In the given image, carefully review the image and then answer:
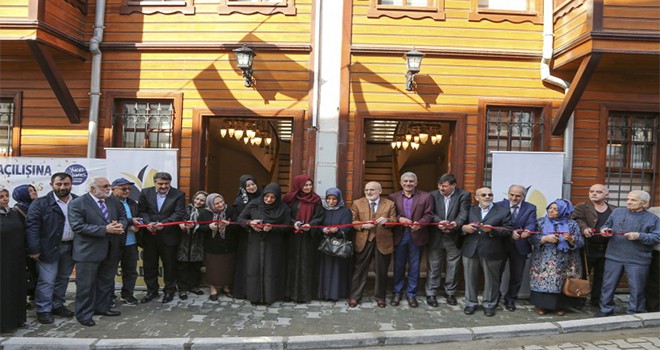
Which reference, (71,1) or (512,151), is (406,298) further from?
(71,1)

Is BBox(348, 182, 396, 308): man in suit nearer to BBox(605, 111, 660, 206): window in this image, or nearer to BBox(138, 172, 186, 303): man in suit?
BBox(138, 172, 186, 303): man in suit

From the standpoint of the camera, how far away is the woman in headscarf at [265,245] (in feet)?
22.9

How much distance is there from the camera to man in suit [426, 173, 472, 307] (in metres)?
7.14

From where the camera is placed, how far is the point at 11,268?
221 inches

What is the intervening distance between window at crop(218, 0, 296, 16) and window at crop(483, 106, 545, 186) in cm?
383

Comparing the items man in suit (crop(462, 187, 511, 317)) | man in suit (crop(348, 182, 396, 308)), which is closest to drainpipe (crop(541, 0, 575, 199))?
man in suit (crop(462, 187, 511, 317))

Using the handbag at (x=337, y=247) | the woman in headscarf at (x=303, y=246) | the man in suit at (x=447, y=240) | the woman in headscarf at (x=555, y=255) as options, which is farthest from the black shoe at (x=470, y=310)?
the woman in headscarf at (x=303, y=246)

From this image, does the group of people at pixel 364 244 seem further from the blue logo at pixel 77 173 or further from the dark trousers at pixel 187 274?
the blue logo at pixel 77 173

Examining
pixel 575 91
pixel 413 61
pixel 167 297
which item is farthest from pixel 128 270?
pixel 575 91

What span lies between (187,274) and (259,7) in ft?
15.0

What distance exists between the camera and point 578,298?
279 inches

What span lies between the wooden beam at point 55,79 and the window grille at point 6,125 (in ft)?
4.06

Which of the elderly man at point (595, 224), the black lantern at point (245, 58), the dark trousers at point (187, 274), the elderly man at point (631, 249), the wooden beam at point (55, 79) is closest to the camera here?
the elderly man at point (631, 249)

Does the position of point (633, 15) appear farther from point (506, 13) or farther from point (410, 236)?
point (410, 236)
